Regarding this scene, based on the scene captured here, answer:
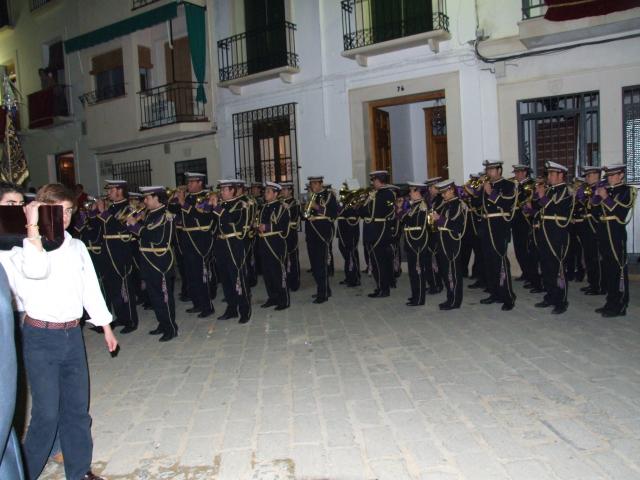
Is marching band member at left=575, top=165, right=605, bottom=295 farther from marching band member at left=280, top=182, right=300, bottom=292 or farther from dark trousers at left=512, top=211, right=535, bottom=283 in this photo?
marching band member at left=280, top=182, right=300, bottom=292

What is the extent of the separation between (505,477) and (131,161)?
1585 cm

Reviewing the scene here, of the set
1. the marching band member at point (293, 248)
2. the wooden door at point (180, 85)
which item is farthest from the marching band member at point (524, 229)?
the wooden door at point (180, 85)

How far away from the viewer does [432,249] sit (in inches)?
361

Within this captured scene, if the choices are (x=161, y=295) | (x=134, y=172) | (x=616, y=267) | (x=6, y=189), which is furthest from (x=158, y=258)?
(x=134, y=172)

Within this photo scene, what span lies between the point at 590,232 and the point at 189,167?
35.4 ft

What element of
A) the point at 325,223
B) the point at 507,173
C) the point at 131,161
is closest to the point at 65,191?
the point at 325,223

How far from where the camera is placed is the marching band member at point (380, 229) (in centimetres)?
932

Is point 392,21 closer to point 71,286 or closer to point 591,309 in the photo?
point 591,309

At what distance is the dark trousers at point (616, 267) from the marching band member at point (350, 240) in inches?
178

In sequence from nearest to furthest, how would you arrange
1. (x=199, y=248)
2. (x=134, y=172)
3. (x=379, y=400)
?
(x=379, y=400), (x=199, y=248), (x=134, y=172)

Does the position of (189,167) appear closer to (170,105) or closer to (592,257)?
(170,105)

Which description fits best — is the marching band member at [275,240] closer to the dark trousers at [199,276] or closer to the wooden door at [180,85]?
the dark trousers at [199,276]

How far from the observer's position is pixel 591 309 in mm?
7680

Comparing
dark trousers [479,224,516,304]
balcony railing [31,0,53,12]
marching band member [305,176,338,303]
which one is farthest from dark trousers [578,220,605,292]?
balcony railing [31,0,53,12]
